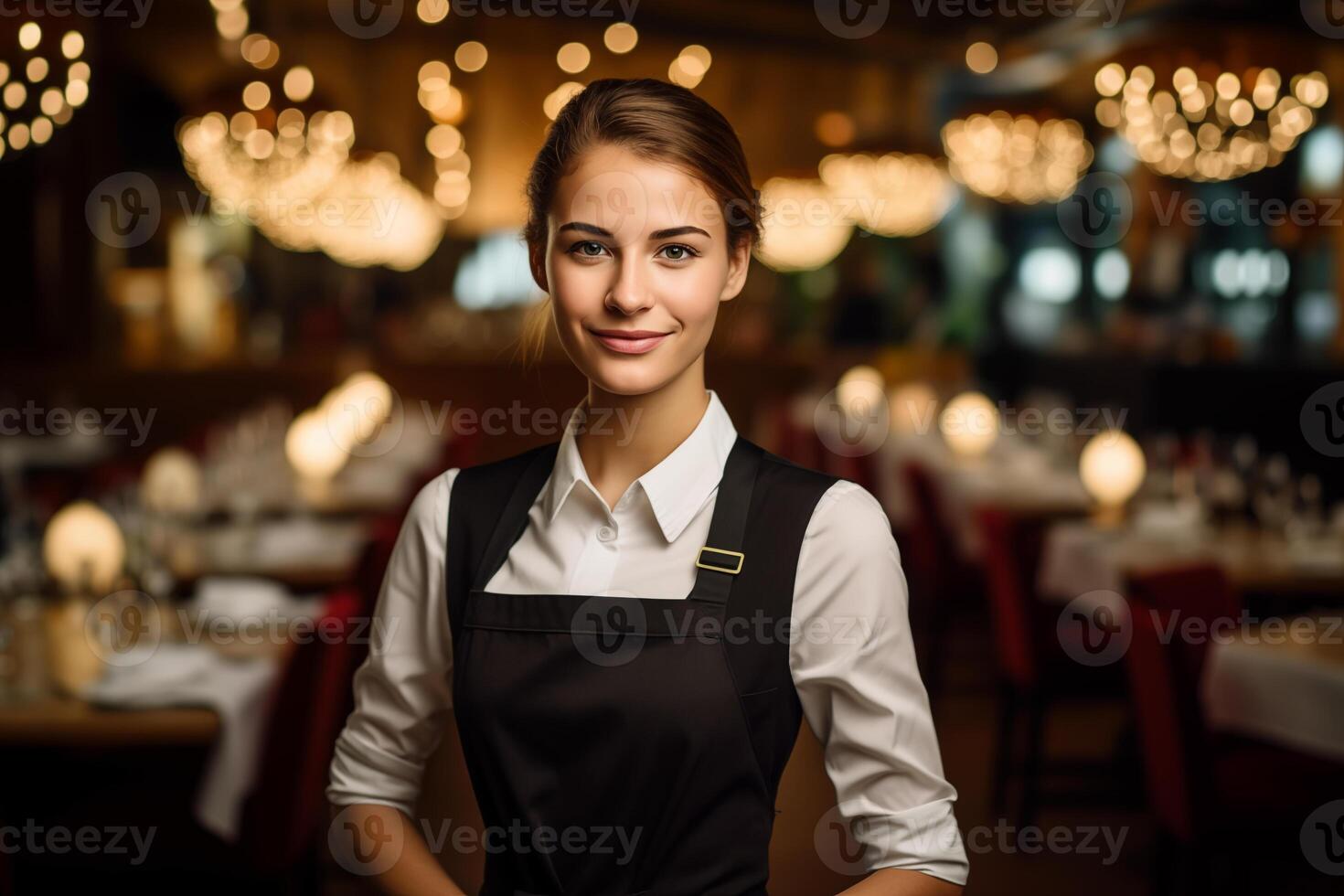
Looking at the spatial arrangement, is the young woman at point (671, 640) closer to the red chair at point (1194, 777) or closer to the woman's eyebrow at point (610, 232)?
the woman's eyebrow at point (610, 232)

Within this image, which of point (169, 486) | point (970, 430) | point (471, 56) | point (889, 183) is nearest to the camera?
point (169, 486)

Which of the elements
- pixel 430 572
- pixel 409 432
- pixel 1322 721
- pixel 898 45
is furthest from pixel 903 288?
pixel 430 572

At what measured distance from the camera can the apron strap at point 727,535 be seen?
1.33m

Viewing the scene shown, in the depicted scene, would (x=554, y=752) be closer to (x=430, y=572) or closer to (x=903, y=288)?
(x=430, y=572)

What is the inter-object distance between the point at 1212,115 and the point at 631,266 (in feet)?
14.4

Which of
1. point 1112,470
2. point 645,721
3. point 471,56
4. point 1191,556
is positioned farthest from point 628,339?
point 471,56

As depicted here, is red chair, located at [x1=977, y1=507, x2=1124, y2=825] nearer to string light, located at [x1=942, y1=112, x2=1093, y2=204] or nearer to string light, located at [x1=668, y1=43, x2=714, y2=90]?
string light, located at [x1=942, y1=112, x2=1093, y2=204]

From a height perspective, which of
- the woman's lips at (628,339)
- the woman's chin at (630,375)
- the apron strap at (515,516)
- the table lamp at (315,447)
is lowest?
the table lamp at (315,447)

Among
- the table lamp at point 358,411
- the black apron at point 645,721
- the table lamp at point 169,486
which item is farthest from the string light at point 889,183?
the black apron at point 645,721

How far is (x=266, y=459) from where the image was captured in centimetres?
669

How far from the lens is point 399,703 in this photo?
1.46 meters

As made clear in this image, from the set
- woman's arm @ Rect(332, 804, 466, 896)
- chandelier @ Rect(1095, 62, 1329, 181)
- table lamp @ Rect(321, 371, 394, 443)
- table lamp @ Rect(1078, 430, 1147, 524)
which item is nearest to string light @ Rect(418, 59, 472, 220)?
table lamp @ Rect(321, 371, 394, 443)

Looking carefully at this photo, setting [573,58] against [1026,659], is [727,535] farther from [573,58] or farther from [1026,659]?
[573,58]

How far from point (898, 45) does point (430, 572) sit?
12921mm
